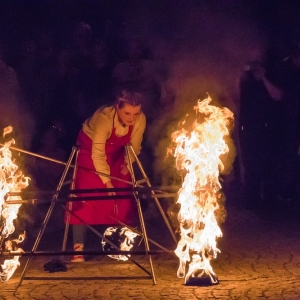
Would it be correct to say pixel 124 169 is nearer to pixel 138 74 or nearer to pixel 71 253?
pixel 71 253

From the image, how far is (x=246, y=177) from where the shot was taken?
13.3 metres

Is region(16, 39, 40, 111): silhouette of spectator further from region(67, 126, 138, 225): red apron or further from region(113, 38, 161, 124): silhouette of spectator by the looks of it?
region(67, 126, 138, 225): red apron

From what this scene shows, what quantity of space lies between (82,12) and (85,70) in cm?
196

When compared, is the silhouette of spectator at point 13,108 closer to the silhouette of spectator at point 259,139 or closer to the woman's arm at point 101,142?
the woman's arm at point 101,142

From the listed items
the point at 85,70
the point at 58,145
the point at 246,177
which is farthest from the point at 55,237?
the point at 246,177

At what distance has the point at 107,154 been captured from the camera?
9.84m

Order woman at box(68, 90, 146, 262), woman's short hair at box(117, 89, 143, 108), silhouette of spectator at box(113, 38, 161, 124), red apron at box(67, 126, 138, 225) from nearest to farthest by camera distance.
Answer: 1. woman's short hair at box(117, 89, 143, 108)
2. woman at box(68, 90, 146, 262)
3. red apron at box(67, 126, 138, 225)
4. silhouette of spectator at box(113, 38, 161, 124)

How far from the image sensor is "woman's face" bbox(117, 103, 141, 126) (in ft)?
30.0

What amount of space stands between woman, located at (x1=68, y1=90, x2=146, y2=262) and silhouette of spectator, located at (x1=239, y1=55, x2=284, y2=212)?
3590 millimetres

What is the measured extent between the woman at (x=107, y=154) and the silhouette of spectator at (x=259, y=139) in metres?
3.59

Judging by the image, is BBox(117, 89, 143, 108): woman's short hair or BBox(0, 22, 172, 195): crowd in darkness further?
BBox(0, 22, 172, 195): crowd in darkness

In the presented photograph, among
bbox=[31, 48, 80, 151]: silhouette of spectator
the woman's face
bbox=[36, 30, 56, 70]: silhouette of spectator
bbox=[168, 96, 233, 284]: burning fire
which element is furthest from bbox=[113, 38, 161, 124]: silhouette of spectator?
bbox=[168, 96, 233, 284]: burning fire

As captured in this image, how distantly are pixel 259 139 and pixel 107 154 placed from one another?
13.0 ft

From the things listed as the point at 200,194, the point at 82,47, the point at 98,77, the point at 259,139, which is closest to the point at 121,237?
the point at 200,194
